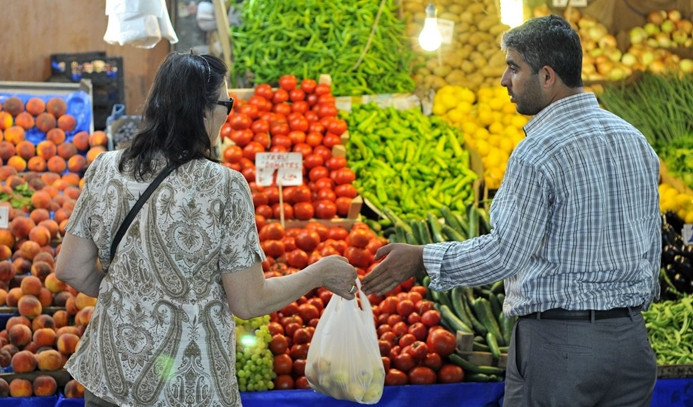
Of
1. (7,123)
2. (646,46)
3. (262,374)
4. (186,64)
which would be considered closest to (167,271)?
(186,64)

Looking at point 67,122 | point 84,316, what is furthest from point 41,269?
point 67,122

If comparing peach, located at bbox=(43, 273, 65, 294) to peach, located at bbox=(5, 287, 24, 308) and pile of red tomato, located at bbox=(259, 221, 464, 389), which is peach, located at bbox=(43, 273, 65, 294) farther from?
pile of red tomato, located at bbox=(259, 221, 464, 389)

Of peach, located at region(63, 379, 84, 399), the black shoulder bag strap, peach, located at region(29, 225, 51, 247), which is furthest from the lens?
peach, located at region(29, 225, 51, 247)

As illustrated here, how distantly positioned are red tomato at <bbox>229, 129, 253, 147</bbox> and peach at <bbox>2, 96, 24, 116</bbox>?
5.04 feet

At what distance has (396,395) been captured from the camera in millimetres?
4301

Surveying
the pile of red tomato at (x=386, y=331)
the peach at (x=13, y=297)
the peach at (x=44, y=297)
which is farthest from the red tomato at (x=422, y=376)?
the peach at (x=13, y=297)

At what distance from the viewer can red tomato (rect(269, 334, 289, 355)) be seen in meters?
4.38

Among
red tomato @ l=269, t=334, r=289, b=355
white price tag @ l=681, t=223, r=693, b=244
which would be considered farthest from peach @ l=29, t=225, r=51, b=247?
white price tag @ l=681, t=223, r=693, b=244

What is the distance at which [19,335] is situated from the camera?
4426 mm

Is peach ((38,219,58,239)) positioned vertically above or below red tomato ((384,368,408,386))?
above

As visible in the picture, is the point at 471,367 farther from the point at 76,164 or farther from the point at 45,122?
the point at 45,122

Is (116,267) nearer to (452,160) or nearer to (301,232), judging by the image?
(301,232)

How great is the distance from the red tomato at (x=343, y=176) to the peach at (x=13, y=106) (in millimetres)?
2266

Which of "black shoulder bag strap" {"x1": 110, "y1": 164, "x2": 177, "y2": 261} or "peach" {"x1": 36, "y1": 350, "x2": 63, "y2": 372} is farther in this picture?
"peach" {"x1": 36, "y1": 350, "x2": 63, "y2": 372}
